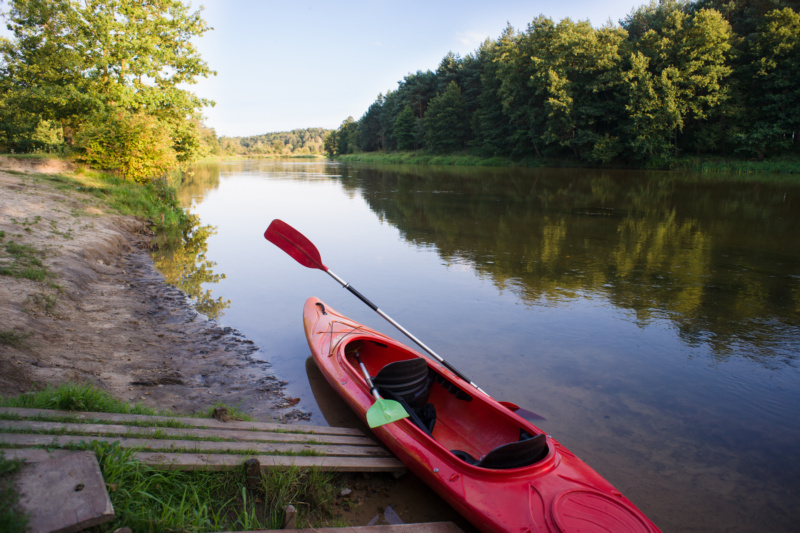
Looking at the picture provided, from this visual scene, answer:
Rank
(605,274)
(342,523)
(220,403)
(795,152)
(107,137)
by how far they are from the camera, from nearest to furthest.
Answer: (342,523) → (220,403) → (605,274) → (107,137) → (795,152)

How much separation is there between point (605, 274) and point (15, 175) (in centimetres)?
1480

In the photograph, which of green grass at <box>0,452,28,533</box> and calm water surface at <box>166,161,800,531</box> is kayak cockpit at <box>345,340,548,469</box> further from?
green grass at <box>0,452,28,533</box>

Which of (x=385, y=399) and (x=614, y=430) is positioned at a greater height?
(x=385, y=399)

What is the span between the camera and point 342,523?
2.74 meters

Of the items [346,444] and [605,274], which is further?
[605,274]

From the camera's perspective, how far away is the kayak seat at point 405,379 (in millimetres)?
3877

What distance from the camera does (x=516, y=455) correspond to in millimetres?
2969

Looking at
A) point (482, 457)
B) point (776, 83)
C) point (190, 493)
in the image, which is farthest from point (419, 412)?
point (776, 83)

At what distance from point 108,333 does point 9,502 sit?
3.52 metres

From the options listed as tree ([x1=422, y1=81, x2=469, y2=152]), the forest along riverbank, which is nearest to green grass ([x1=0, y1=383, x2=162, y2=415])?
the forest along riverbank

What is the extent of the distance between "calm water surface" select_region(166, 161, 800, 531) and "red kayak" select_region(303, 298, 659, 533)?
26.4 inches

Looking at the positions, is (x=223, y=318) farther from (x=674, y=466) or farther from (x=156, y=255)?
(x=674, y=466)

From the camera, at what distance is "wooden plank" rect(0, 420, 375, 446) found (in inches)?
101

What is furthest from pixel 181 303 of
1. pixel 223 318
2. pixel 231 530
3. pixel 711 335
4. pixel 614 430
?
pixel 711 335
